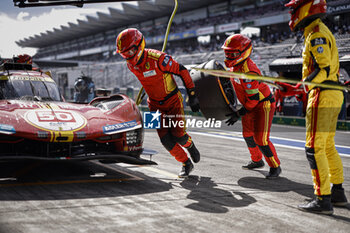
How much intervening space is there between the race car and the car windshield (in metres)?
0.03

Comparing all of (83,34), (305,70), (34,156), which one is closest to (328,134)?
(305,70)

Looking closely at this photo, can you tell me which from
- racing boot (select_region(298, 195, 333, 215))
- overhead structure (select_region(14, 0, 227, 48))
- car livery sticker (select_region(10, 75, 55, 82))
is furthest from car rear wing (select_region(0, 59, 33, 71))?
overhead structure (select_region(14, 0, 227, 48))

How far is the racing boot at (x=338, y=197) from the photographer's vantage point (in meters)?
3.75

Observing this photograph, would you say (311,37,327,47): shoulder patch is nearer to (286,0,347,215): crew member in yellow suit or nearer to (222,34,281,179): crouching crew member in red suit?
(286,0,347,215): crew member in yellow suit

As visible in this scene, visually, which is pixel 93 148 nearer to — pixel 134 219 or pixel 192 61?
pixel 134 219

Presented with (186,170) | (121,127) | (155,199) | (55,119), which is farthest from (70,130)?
(186,170)

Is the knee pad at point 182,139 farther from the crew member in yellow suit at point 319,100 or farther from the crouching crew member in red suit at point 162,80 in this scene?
the crew member in yellow suit at point 319,100

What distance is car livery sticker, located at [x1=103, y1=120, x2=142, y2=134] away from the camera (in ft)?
14.7

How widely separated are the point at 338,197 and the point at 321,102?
0.98 m

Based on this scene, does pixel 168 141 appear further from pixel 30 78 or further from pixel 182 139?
pixel 30 78

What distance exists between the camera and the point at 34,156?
13.0 ft

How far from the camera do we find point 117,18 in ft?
189

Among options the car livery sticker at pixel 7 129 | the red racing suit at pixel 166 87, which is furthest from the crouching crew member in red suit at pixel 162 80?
the car livery sticker at pixel 7 129

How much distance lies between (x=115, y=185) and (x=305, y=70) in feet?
7.91
